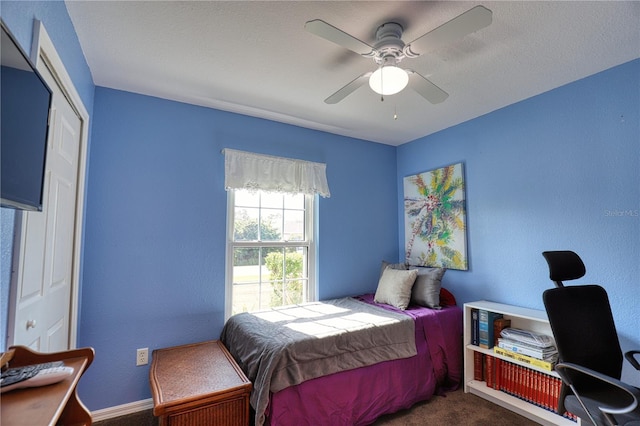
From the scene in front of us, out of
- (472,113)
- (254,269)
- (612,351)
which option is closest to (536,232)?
(612,351)

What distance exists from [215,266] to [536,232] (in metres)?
2.75

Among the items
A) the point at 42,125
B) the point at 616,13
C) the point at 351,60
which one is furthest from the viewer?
the point at 351,60

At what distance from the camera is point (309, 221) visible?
130 inches

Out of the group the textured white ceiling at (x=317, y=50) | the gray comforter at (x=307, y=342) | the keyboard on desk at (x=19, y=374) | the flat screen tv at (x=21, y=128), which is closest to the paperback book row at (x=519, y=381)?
the gray comforter at (x=307, y=342)

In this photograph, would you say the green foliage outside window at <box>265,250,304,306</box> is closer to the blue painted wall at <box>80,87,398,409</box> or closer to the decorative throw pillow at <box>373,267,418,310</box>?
the blue painted wall at <box>80,87,398,409</box>

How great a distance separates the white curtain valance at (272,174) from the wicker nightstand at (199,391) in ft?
4.75

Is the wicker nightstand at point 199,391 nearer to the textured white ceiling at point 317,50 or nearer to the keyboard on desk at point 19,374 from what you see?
the keyboard on desk at point 19,374

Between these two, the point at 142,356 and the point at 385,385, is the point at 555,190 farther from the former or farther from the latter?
the point at 142,356

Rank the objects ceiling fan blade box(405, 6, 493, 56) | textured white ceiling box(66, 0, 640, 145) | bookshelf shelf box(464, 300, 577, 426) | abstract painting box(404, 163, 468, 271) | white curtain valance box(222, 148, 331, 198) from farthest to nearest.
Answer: abstract painting box(404, 163, 468, 271)
white curtain valance box(222, 148, 331, 198)
bookshelf shelf box(464, 300, 577, 426)
textured white ceiling box(66, 0, 640, 145)
ceiling fan blade box(405, 6, 493, 56)

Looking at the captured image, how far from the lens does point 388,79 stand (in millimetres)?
1689

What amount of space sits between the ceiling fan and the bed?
168 centimetres

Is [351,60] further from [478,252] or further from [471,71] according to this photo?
[478,252]

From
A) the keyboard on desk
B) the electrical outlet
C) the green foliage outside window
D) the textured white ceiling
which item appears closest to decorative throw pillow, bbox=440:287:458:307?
the green foliage outside window

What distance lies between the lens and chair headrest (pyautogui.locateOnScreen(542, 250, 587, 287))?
1.75 metres
